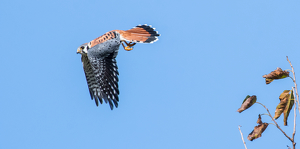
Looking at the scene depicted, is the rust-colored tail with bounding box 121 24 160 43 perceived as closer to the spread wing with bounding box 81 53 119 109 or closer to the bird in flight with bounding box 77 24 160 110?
the bird in flight with bounding box 77 24 160 110

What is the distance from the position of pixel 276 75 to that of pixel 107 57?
5646 millimetres

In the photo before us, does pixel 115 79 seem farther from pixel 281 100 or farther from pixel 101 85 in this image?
pixel 281 100

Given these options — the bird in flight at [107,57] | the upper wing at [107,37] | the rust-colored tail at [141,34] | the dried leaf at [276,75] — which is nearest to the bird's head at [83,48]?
the bird in flight at [107,57]

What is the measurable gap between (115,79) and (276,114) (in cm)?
584

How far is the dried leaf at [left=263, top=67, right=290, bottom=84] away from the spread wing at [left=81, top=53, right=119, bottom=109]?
5425 mm

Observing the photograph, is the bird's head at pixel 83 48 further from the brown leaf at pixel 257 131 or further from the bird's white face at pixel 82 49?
the brown leaf at pixel 257 131

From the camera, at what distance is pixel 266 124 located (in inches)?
162

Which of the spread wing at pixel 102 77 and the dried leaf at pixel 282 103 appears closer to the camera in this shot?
the dried leaf at pixel 282 103

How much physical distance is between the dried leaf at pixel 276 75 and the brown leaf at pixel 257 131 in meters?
0.44

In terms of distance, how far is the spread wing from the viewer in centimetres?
943

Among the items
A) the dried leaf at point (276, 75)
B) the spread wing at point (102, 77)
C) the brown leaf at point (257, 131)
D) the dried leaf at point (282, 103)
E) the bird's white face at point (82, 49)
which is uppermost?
the bird's white face at point (82, 49)

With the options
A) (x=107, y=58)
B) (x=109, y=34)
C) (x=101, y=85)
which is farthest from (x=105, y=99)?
(x=109, y=34)

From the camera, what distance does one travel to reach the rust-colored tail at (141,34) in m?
8.81

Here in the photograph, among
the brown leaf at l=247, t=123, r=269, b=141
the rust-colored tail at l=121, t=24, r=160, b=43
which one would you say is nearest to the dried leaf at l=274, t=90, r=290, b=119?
the brown leaf at l=247, t=123, r=269, b=141
